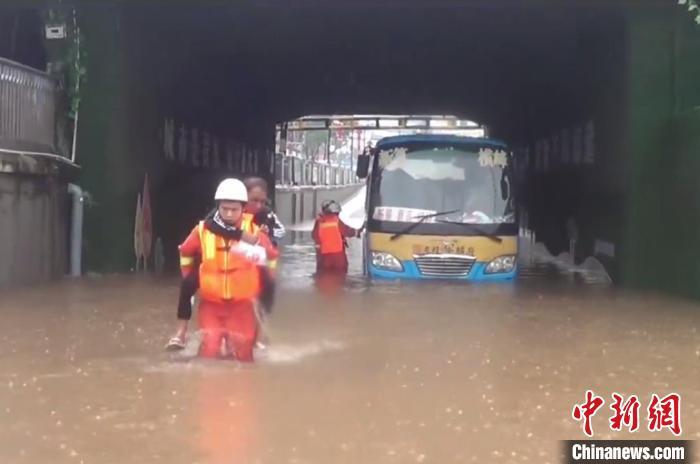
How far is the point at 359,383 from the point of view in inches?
334

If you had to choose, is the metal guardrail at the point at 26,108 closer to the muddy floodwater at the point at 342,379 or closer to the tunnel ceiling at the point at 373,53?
the tunnel ceiling at the point at 373,53

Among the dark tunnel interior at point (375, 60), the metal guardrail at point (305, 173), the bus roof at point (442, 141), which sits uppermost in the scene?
the dark tunnel interior at point (375, 60)

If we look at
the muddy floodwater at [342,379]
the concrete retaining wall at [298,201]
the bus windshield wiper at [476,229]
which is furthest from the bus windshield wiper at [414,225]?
the concrete retaining wall at [298,201]

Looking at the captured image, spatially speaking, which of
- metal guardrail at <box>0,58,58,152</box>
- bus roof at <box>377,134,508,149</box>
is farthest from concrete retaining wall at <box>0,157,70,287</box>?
bus roof at <box>377,134,508,149</box>

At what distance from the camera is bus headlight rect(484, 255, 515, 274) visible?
15867 mm

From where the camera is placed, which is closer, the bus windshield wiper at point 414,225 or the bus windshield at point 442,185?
the bus windshield wiper at point 414,225

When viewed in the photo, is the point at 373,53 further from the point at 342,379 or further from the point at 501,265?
the point at 342,379

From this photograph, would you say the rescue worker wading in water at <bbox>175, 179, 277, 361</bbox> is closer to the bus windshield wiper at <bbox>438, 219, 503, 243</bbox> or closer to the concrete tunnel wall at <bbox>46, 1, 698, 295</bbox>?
the bus windshield wiper at <bbox>438, 219, 503, 243</bbox>

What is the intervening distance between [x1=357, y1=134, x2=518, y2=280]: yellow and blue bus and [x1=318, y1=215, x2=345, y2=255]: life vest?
958 mm

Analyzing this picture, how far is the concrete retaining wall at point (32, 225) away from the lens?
14.6 metres

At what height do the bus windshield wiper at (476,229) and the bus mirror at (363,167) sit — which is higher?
the bus mirror at (363,167)

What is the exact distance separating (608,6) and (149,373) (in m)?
10.7

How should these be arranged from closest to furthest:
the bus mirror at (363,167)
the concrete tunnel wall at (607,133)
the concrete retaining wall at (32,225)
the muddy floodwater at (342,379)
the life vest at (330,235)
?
the muddy floodwater at (342,379)
the concrete retaining wall at (32,225)
the concrete tunnel wall at (607,133)
the bus mirror at (363,167)
the life vest at (330,235)

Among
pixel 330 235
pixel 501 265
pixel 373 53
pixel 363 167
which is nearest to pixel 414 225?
pixel 501 265
